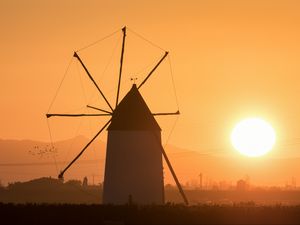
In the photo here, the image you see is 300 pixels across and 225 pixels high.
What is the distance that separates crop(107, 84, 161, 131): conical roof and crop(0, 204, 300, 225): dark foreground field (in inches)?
396

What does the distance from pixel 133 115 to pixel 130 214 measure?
1217 centimetres

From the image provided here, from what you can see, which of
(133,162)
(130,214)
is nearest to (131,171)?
(133,162)

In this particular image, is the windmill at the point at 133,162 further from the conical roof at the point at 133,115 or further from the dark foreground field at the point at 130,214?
the dark foreground field at the point at 130,214

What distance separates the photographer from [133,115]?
65.8 metres

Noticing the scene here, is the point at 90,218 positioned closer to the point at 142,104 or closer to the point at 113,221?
the point at 113,221

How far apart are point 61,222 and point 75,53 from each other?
1877 centimetres

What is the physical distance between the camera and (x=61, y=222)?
181ft

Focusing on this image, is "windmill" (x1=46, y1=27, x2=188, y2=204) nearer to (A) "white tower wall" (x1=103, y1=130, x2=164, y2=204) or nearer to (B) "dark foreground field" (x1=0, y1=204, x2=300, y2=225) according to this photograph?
(A) "white tower wall" (x1=103, y1=130, x2=164, y2=204)

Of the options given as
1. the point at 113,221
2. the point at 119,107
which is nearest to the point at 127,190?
the point at 119,107

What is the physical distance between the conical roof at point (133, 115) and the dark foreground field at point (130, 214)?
1006 centimetres

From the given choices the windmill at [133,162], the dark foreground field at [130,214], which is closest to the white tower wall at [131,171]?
the windmill at [133,162]

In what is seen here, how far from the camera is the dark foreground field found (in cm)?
5469

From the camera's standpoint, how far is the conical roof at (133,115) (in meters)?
65.2

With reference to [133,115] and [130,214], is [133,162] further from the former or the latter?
[130,214]
